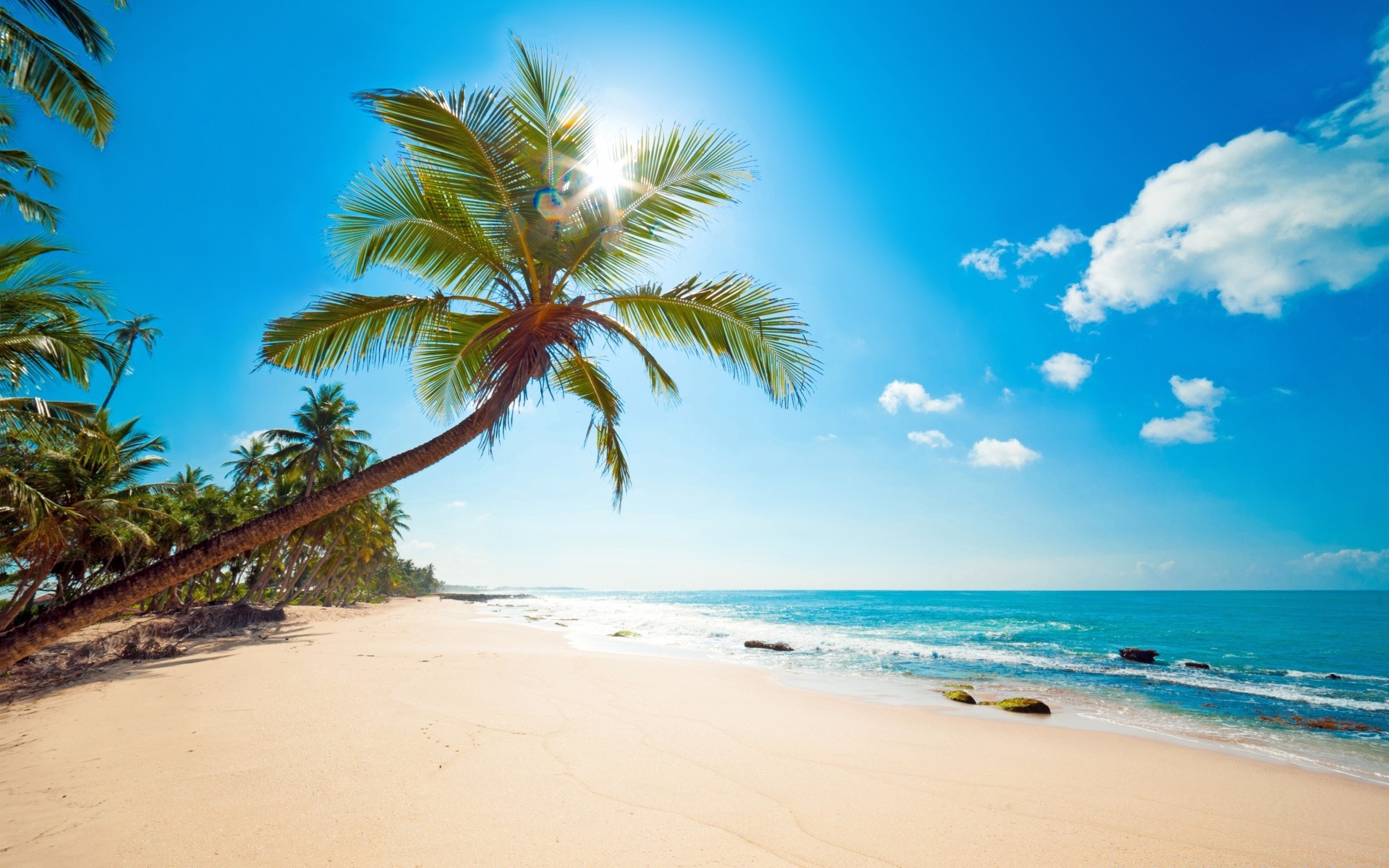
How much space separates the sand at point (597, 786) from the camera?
364 centimetres

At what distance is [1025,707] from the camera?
1042 centimetres

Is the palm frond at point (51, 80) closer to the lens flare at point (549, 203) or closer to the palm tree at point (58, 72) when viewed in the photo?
the palm tree at point (58, 72)

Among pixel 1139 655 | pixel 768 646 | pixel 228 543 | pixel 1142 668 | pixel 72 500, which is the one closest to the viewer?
pixel 228 543

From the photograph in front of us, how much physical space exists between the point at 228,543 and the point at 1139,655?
2864 cm

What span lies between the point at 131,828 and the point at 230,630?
1849 centimetres

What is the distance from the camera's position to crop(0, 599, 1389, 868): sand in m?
3.64

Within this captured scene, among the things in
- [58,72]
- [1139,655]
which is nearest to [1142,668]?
[1139,655]

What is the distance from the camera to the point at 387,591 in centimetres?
7244

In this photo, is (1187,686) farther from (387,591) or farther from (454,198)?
(387,591)

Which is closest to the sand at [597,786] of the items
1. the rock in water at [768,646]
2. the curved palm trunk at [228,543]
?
the curved palm trunk at [228,543]

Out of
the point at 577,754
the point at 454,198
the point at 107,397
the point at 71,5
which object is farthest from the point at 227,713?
the point at 107,397

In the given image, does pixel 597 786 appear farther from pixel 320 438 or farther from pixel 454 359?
pixel 320 438

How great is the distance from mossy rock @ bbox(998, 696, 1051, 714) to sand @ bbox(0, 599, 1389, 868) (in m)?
1.20

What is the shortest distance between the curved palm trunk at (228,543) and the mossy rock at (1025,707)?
11341 mm
